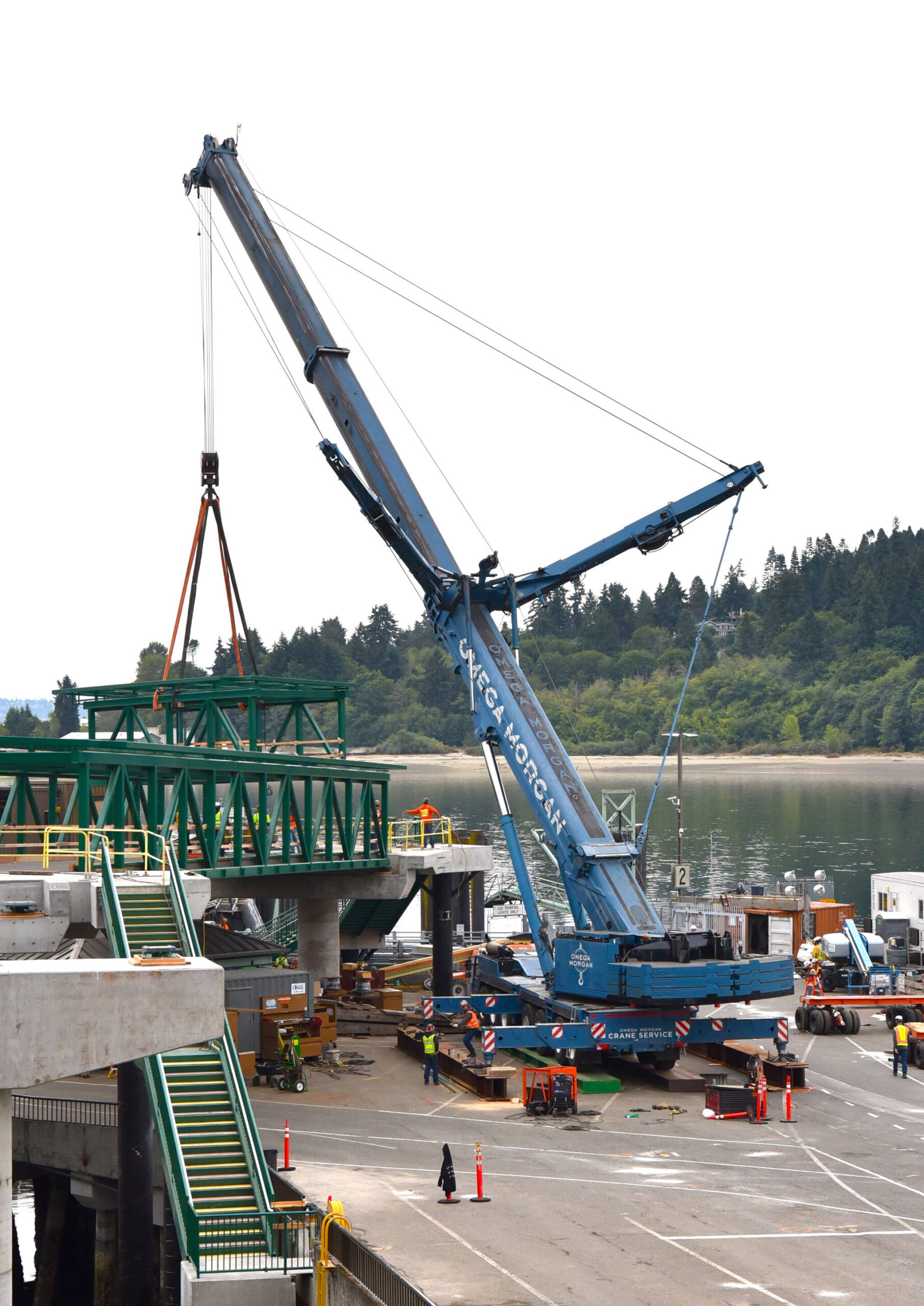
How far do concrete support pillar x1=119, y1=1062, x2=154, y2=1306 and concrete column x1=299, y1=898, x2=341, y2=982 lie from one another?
18.7 meters

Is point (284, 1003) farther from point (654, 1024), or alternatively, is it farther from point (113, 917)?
point (113, 917)

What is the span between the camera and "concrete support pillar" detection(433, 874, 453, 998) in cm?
4541

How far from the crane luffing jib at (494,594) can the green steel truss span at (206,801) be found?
15.0ft

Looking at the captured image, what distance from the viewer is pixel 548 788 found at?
36.7 metres

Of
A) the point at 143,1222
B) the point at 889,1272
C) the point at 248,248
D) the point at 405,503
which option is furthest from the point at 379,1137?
the point at 248,248

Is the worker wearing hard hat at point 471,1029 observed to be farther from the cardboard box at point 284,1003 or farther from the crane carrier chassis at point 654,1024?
the cardboard box at point 284,1003

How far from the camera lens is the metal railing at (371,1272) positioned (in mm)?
18266

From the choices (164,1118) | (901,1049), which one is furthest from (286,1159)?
(901,1049)

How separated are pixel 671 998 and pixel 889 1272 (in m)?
11.8

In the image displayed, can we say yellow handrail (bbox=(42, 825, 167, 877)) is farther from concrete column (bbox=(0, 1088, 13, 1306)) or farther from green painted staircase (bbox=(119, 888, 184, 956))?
concrete column (bbox=(0, 1088, 13, 1306))

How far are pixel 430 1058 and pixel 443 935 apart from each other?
10.5 meters

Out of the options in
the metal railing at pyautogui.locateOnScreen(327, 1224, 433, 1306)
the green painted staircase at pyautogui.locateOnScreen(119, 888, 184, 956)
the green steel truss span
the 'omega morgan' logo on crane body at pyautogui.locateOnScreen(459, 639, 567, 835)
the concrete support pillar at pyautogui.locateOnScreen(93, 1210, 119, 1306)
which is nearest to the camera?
the metal railing at pyautogui.locateOnScreen(327, 1224, 433, 1306)

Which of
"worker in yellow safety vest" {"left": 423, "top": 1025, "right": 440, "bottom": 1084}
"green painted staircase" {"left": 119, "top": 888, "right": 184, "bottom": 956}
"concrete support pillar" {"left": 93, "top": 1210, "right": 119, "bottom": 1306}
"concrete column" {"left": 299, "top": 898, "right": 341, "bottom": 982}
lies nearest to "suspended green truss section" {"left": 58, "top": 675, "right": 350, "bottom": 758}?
"concrete column" {"left": 299, "top": 898, "right": 341, "bottom": 982}

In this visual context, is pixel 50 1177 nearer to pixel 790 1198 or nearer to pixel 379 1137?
pixel 379 1137
